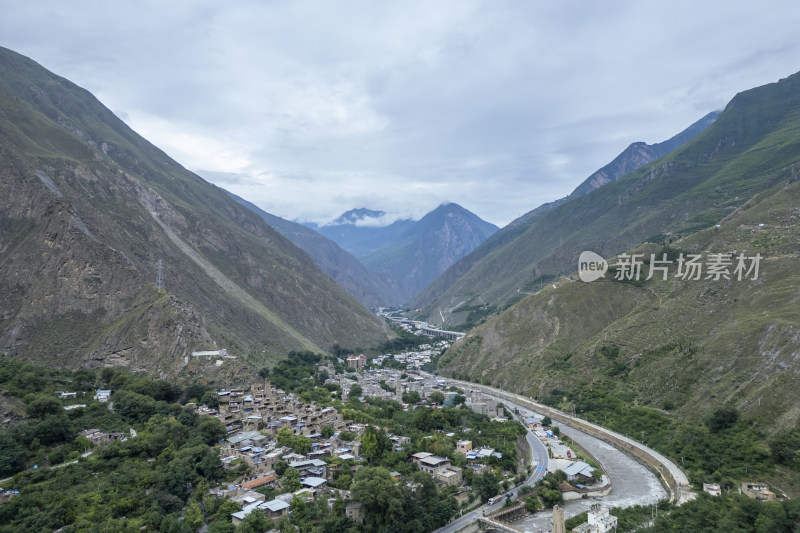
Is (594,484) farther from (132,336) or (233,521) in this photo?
(132,336)

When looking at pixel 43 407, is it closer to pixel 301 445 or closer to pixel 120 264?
pixel 301 445

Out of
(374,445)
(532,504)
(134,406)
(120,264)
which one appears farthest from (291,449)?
(120,264)

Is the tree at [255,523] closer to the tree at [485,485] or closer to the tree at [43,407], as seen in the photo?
the tree at [485,485]

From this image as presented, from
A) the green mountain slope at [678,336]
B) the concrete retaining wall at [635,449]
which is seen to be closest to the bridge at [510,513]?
the concrete retaining wall at [635,449]

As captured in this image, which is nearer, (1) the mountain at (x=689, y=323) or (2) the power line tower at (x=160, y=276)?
(1) the mountain at (x=689, y=323)

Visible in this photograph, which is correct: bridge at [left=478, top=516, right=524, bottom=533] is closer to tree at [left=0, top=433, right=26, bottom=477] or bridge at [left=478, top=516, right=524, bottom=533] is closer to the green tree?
the green tree

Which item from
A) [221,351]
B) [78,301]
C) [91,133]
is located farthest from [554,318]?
[91,133]
